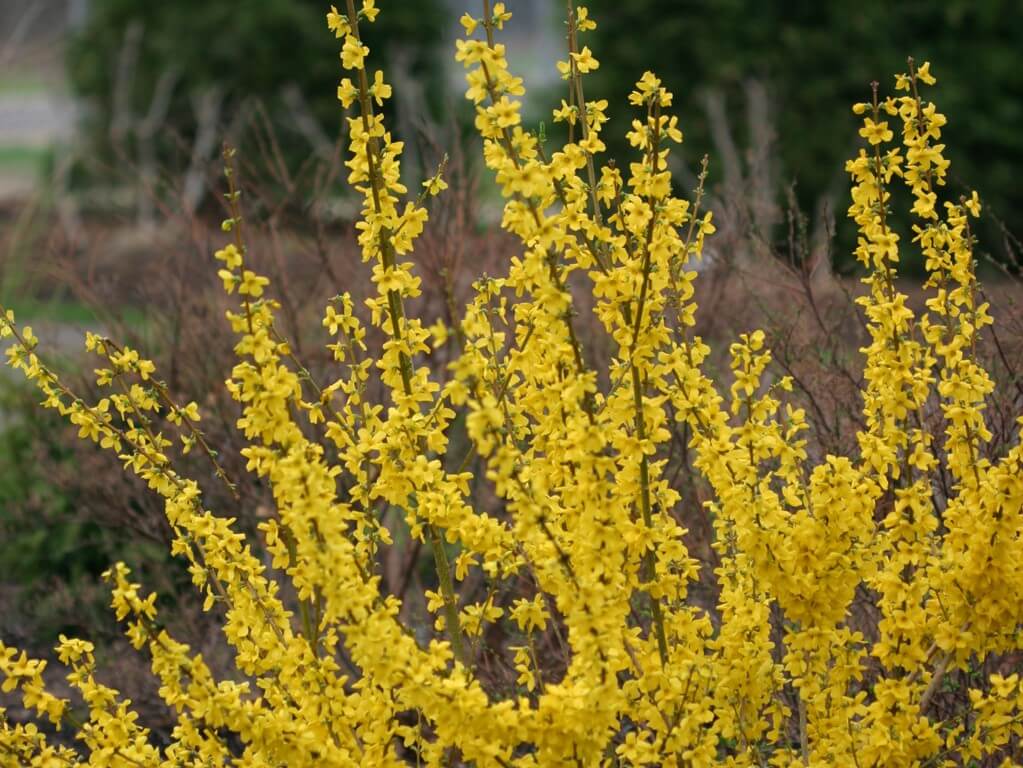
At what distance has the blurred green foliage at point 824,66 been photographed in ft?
36.1

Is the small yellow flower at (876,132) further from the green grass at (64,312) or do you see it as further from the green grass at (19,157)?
the green grass at (19,157)

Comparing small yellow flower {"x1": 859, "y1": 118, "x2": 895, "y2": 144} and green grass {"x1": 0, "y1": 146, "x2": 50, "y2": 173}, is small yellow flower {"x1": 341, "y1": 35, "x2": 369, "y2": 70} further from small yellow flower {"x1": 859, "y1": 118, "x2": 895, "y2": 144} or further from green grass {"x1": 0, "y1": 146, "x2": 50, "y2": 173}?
green grass {"x1": 0, "y1": 146, "x2": 50, "y2": 173}

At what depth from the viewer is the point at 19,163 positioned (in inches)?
1065

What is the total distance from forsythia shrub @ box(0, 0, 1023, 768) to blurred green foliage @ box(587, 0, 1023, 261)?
818 centimetres

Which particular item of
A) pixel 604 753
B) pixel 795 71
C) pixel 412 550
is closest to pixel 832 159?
pixel 795 71

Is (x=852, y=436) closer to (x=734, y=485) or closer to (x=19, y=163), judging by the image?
(x=734, y=485)

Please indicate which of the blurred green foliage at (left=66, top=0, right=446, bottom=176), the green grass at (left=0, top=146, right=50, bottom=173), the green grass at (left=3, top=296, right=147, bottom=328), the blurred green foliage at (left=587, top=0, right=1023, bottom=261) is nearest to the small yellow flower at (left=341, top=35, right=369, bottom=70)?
the green grass at (left=3, top=296, right=147, bottom=328)

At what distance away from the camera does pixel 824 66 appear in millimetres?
11344

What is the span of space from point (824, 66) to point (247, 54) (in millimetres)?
5053

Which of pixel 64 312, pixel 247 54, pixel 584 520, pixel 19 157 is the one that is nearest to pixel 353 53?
pixel 584 520

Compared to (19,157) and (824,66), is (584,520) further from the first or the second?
(19,157)

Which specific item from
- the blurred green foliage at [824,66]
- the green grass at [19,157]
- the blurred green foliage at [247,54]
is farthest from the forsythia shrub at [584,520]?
the green grass at [19,157]

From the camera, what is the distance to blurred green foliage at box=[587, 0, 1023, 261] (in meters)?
11.0

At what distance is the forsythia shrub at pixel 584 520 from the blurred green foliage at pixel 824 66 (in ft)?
26.8
